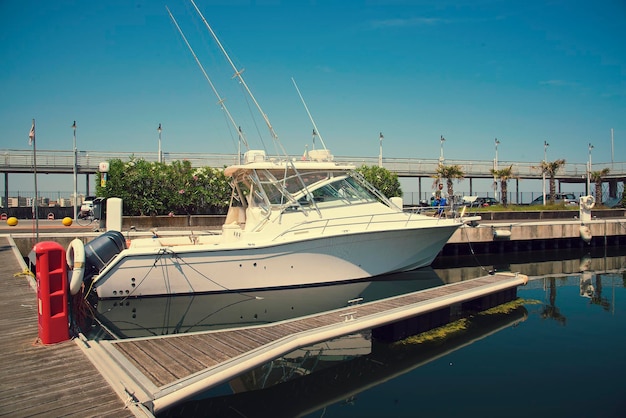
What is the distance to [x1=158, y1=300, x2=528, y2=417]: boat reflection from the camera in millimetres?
5844

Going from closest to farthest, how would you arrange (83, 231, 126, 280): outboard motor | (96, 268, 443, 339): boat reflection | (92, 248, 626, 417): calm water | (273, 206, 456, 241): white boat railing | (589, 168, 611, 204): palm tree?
1. (92, 248, 626, 417): calm water
2. (96, 268, 443, 339): boat reflection
3. (83, 231, 126, 280): outboard motor
4. (273, 206, 456, 241): white boat railing
5. (589, 168, 611, 204): palm tree

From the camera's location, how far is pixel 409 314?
8.39 meters

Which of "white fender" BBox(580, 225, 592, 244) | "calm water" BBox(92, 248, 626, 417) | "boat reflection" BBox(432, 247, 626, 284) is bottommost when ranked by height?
"calm water" BBox(92, 248, 626, 417)

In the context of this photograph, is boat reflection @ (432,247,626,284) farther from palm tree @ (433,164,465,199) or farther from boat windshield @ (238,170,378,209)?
palm tree @ (433,164,465,199)

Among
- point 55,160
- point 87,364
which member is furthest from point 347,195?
point 55,160

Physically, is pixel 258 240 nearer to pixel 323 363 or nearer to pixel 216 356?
pixel 323 363

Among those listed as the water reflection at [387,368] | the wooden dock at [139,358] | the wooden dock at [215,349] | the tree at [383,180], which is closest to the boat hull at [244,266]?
the wooden dock at [139,358]

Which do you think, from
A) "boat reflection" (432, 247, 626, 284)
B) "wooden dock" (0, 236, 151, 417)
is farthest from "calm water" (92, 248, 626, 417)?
"boat reflection" (432, 247, 626, 284)

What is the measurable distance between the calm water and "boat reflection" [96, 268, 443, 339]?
0.05 m

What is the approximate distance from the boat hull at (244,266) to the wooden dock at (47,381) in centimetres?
447

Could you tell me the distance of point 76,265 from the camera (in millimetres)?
7906

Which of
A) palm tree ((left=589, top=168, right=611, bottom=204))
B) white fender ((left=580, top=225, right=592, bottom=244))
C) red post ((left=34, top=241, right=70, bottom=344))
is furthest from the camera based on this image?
palm tree ((left=589, top=168, right=611, bottom=204))

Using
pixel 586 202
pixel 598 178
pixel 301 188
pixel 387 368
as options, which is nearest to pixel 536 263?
pixel 586 202

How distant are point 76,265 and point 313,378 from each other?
4.56 m
